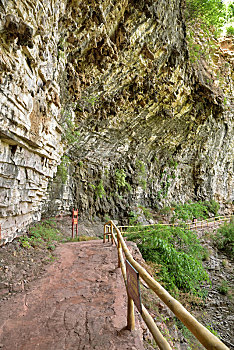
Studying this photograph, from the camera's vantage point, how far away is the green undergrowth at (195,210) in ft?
60.2

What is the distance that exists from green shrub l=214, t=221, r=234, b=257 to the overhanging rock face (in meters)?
13.3

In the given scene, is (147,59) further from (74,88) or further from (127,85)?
(74,88)

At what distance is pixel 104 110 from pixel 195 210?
49.0 ft

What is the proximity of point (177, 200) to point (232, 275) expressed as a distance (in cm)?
1035

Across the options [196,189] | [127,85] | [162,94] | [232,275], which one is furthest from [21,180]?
[196,189]

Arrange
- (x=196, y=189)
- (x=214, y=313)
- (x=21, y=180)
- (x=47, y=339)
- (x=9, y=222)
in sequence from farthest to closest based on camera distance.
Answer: (x=196, y=189) < (x=214, y=313) < (x=21, y=180) < (x=9, y=222) < (x=47, y=339)

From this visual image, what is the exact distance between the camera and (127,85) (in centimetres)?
1099

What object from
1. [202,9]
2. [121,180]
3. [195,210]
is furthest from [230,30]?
[121,180]

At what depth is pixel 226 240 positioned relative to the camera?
13969 millimetres

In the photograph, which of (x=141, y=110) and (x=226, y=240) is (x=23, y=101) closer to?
(x=141, y=110)

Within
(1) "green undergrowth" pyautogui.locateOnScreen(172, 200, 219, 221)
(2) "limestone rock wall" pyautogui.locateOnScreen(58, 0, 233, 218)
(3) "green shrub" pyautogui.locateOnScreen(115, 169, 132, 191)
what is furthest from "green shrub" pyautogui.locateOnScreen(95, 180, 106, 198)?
(1) "green undergrowth" pyautogui.locateOnScreen(172, 200, 219, 221)

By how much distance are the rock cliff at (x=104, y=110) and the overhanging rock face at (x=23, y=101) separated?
26 millimetres

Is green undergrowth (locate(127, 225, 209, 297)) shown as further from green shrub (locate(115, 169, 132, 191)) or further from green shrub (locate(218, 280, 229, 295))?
green shrub (locate(115, 169, 132, 191))

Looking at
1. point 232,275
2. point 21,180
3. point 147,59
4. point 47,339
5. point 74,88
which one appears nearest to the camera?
point 47,339
